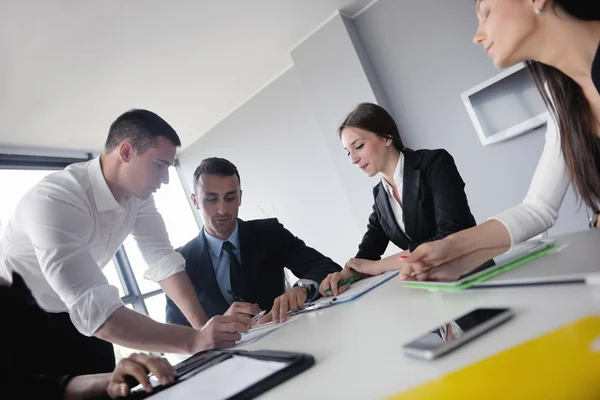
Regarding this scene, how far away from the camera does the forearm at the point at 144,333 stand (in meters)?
1.30

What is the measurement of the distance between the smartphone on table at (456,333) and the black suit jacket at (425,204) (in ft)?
3.67

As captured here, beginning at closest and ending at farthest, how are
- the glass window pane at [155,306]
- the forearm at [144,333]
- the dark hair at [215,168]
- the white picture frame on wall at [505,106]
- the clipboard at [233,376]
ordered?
the clipboard at [233,376], the forearm at [144,333], the dark hair at [215,168], the white picture frame on wall at [505,106], the glass window pane at [155,306]

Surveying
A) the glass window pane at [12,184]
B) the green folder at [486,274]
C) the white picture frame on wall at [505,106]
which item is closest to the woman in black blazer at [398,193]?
the green folder at [486,274]

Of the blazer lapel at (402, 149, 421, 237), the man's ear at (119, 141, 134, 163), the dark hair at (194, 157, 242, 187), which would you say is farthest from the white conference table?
the dark hair at (194, 157, 242, 187)

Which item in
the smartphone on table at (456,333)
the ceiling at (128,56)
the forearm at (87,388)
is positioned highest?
the ceiling at (128,56)

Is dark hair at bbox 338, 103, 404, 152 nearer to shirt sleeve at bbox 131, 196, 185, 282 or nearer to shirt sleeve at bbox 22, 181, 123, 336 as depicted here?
shirt sleeve at bbox 131, 196, 185, 282

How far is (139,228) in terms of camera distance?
216 cm

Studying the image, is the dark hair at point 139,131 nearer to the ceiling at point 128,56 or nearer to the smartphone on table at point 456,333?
the ceiling at point 128,56

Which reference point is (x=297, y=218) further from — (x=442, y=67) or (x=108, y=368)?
(x=108, y=368)

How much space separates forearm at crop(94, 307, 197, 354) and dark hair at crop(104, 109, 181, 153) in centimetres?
90

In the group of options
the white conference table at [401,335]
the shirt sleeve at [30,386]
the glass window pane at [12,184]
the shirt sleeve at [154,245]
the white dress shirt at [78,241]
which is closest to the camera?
the white conference table at [401,335]

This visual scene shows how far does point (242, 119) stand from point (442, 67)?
2.70 metres

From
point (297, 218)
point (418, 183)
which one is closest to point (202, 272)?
point (418, 183)

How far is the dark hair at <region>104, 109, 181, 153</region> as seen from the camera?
1994mm
